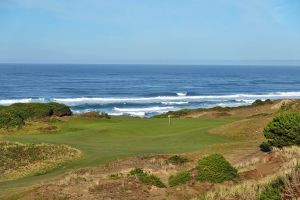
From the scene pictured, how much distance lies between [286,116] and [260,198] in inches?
441

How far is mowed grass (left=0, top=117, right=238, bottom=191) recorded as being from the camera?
82.0 ft

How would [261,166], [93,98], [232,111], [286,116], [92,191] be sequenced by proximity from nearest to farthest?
1. [92,191]
2. [261,166]
3. [286,116]
4. [232,111]
5. [93,98]

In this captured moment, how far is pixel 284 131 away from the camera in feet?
64.4

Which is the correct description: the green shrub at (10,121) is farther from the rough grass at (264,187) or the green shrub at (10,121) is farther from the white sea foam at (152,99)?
the white sea foam at (152,99)

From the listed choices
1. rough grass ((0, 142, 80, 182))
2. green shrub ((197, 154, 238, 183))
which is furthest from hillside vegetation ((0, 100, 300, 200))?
rough grass ((0, 142, 80, 182))

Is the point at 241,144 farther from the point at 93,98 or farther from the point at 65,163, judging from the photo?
the point at 93,98

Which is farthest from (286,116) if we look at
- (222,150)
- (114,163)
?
(114,163)

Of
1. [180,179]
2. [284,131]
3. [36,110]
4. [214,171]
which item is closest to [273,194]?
[214,171]

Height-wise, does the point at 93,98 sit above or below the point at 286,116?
below

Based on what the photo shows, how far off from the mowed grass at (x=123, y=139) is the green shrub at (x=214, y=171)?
28.5 ft

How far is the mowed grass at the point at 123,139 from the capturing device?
25.0 metres

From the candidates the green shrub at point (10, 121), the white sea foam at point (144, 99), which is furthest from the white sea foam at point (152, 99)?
the green shrub at point (10, 121)

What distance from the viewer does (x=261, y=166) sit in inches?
650

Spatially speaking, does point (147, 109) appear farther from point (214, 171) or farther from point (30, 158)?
point (214, 171)
